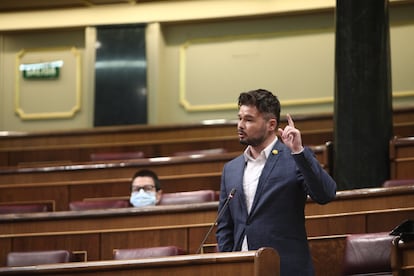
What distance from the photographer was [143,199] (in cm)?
409

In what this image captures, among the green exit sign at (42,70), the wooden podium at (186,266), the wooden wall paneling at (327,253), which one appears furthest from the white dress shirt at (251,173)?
the green exit sign at (42,70)

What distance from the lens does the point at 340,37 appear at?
170 inches

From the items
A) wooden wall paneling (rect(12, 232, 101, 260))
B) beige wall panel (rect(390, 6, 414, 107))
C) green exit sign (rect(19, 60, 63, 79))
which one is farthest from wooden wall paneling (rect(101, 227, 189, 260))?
green exit sign (rect(19, 60, 63, 79))

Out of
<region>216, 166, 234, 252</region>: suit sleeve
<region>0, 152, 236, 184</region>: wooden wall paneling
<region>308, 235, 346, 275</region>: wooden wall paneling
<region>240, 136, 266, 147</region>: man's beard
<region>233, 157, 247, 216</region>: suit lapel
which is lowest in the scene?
<region>308, 235, 346, 275</region>: wooden wall paneling

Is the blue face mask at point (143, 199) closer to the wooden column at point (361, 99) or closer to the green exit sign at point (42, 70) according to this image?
the wooden column at point (361, 99)

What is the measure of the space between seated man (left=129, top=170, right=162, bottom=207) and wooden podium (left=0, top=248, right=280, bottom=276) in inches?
56.9

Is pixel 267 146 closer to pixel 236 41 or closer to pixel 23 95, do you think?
pixel 236 41

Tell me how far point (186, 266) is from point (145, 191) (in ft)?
5.39

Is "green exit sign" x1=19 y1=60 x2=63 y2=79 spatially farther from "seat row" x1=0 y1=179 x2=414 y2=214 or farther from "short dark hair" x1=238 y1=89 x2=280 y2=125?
"short dark hair" x1=238 y1=89 x2=280 y2=125

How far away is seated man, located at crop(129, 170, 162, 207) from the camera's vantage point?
4.09 m

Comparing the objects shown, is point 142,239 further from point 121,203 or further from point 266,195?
point 266,195

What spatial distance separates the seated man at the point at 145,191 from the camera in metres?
4.09

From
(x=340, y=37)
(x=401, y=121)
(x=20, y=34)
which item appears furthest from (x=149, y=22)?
(x=340, y=37)

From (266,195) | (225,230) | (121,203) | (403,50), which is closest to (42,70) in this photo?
(403,50)
